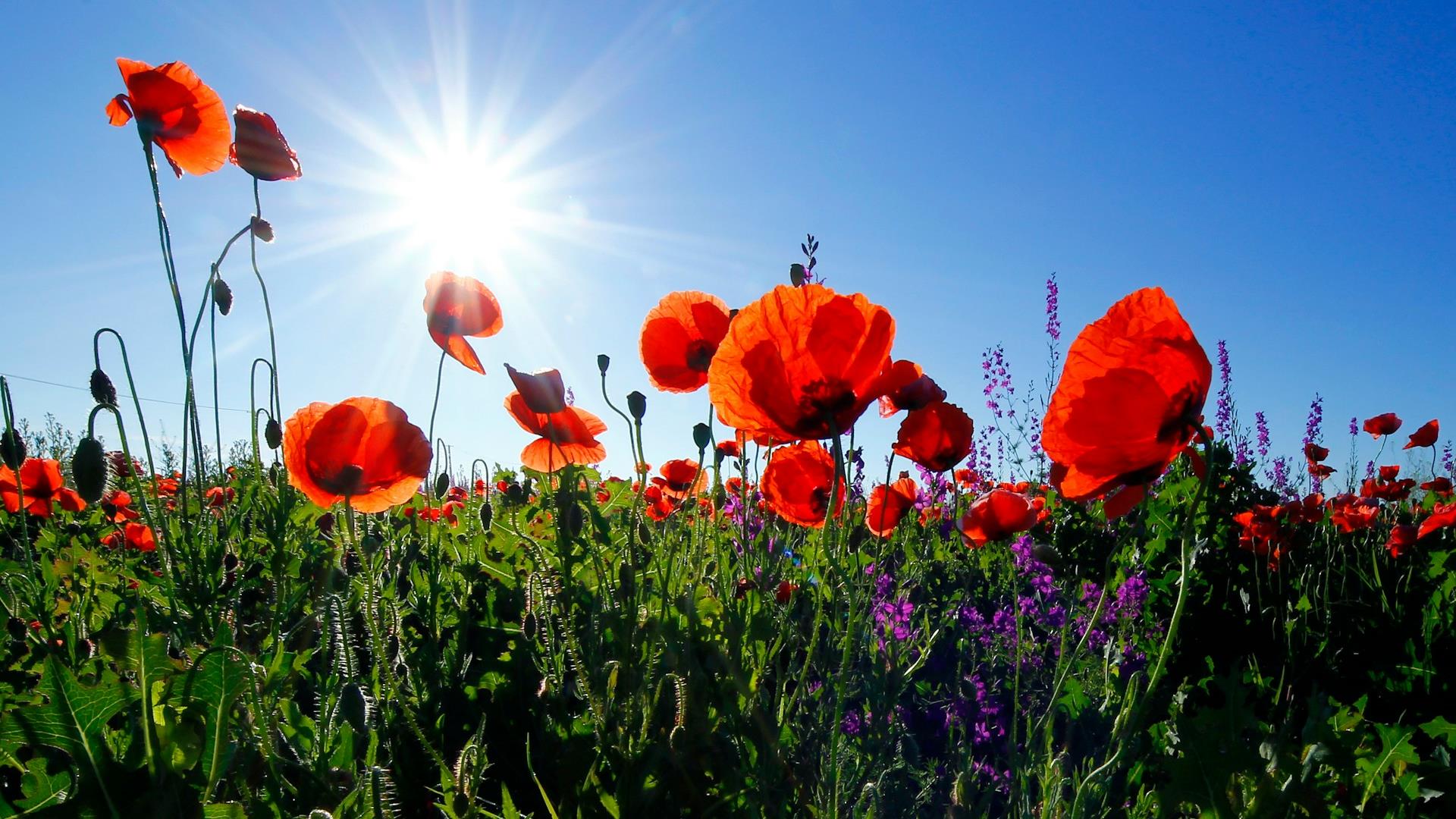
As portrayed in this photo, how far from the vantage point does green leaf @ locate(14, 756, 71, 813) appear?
2.96 feet

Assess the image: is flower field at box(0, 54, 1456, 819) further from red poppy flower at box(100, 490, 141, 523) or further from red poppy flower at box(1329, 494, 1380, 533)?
red poppy flower at box(1329, 494, 1380, 533)

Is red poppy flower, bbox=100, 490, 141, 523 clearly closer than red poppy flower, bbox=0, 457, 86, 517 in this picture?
No

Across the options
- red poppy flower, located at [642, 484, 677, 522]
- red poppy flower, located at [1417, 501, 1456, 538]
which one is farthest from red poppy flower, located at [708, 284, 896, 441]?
red poppy flower, located at [1417, 501, 1456, 538]

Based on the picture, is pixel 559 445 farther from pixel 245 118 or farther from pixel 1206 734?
pixel 1206 734

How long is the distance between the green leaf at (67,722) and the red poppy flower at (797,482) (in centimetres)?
129

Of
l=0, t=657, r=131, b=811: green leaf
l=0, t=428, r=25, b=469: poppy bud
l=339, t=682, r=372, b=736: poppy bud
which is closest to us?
l=0, t=657, r=131, b=811: green leaf

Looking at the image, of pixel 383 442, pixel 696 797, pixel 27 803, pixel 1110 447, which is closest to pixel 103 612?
pixel 383 442

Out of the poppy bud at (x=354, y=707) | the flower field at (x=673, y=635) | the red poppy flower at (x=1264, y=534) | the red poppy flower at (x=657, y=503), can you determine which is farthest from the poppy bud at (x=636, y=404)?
the red poppy flower at (x=1264, y=534)

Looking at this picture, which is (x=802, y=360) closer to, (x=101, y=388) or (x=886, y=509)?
(x=886, y=509)

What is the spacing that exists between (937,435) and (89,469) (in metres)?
1.76

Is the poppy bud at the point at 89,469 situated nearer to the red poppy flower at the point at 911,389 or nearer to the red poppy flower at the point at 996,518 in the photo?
the red poppy flower at the point at 911,389

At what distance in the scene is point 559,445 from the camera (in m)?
1.91

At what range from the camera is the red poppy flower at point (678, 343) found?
1858 millimetres

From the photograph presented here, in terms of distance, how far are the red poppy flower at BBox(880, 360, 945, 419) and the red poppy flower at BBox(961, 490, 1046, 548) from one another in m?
0.50
